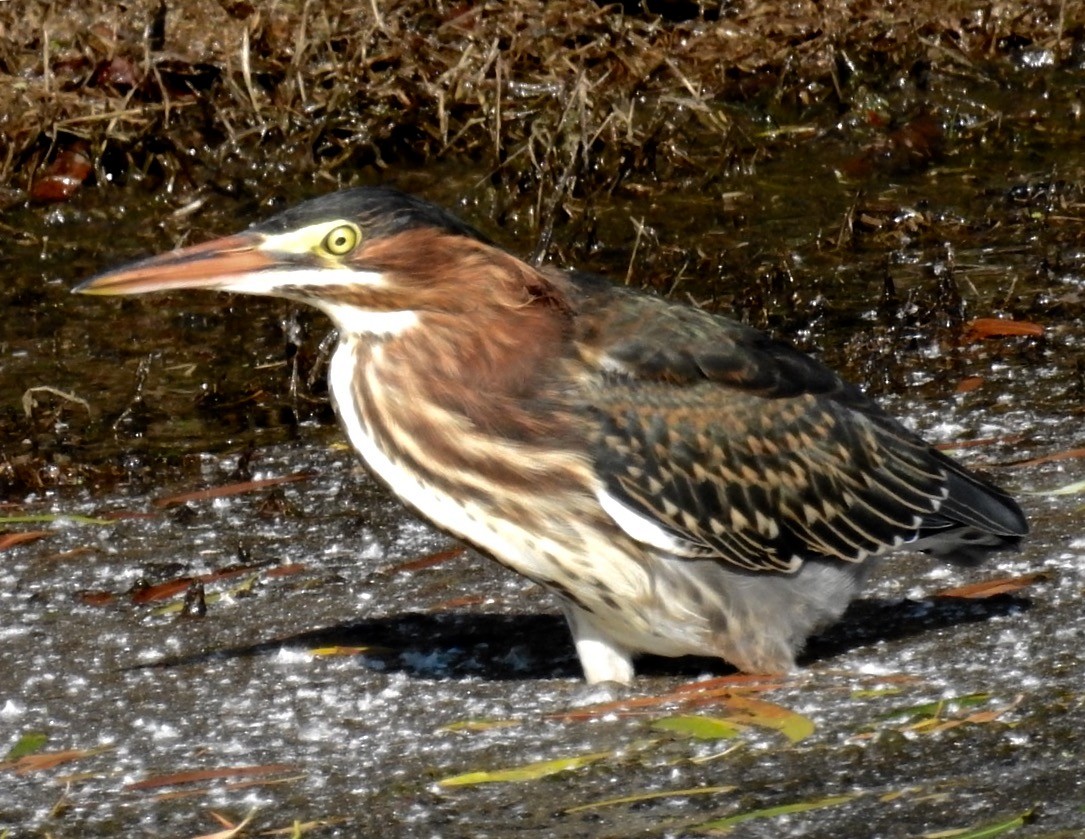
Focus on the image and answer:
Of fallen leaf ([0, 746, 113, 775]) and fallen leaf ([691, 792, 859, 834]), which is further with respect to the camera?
fallen leaf ([0, 746, 113, 775])

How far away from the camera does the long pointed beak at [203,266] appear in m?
4.84

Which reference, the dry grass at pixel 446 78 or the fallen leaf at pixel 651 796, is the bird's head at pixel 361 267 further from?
the dry grass at pixel 446 78

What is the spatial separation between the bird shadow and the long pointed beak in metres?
1.31

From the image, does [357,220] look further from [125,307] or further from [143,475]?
[125,307]

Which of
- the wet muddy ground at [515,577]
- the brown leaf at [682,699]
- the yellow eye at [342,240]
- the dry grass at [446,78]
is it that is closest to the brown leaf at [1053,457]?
the wet muddy ground at [515,577]

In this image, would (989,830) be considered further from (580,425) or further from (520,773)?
(580,425)

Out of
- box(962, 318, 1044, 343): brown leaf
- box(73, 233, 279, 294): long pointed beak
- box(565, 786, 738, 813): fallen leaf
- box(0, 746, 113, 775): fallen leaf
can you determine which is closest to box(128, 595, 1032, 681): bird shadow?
box(0, 746, 113, 775): fallen leaf


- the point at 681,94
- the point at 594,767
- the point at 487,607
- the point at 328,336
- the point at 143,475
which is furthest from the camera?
the point at 681,94

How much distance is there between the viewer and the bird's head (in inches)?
191

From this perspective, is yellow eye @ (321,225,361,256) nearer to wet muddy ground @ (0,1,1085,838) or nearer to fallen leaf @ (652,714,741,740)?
wet muddy ground @ (0,1,1085,838)

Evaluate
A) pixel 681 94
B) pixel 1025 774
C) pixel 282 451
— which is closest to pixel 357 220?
pixel 1025 774

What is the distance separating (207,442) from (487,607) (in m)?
1.98

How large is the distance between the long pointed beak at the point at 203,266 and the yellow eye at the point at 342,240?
0.14 meters

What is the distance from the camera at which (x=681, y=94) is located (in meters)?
10.0
